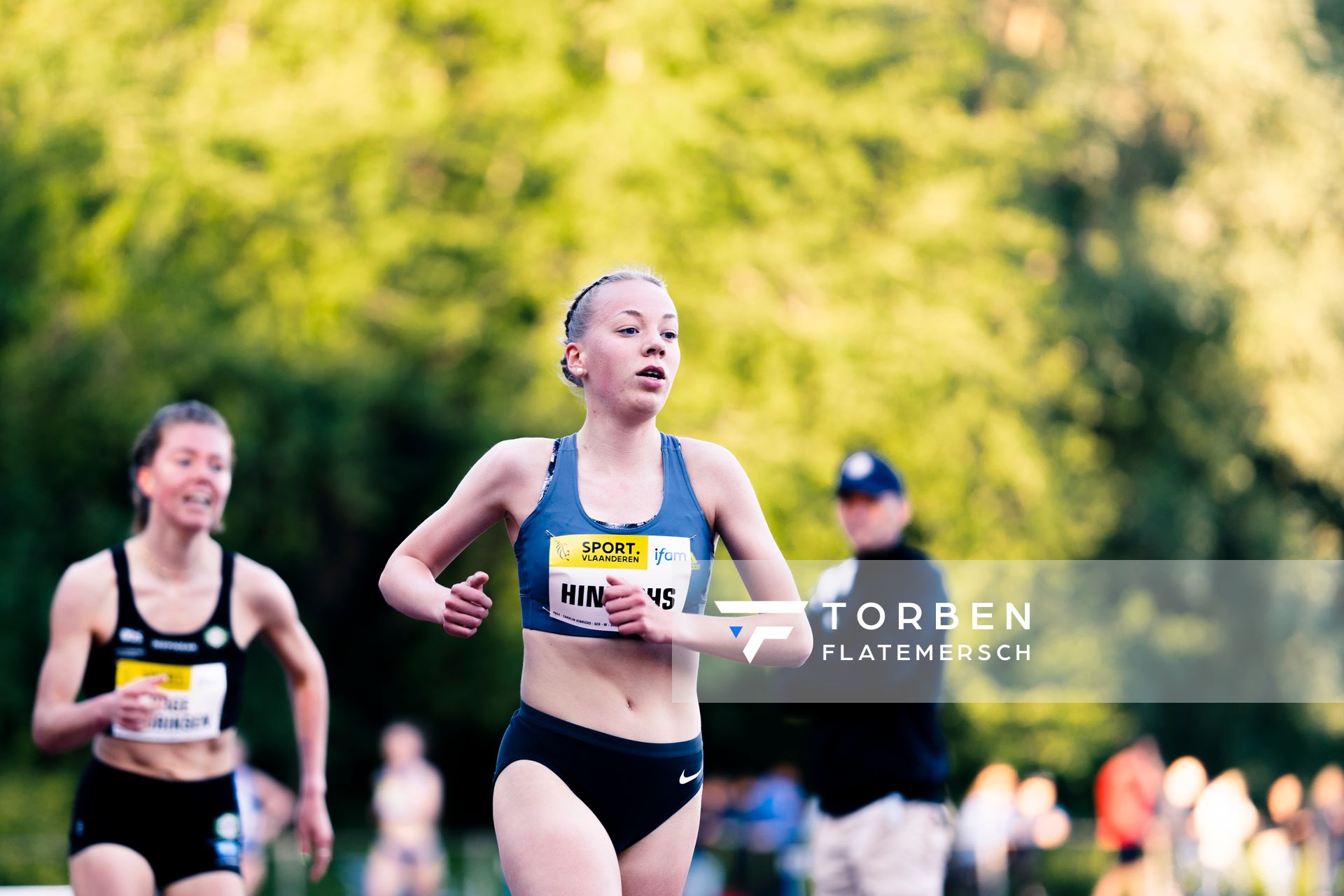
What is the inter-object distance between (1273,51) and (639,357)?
70.2 feet

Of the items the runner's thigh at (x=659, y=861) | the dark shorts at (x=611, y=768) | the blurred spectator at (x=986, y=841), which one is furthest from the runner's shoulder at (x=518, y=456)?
the blurred spectator at (x=986, y=841)

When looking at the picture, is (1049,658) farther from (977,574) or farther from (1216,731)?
(1216,731)

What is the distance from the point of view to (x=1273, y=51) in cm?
2325

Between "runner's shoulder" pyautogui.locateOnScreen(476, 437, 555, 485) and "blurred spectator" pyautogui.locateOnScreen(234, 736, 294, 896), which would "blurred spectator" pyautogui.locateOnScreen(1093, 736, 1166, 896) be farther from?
"runner's shoulder" pyautogui.locateOnScreen(476, 437, 555, 485)

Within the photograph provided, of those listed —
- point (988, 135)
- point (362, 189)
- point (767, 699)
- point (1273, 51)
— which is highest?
point (1273, 51)

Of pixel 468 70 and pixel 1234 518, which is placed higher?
pixel 468 70

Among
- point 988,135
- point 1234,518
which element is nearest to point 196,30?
point 988,135

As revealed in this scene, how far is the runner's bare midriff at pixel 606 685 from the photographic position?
13.7 feet

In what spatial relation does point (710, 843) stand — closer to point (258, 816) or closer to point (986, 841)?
point (986, 841)

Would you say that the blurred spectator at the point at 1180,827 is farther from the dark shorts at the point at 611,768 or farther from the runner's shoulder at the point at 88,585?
the dark shorts at the point at 611,768

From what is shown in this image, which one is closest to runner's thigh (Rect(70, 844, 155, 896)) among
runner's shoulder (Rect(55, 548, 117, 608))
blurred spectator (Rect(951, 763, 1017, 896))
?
runner's shoulder (Rect(55, 548, 117, 608))

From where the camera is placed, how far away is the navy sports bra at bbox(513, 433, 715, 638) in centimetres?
417

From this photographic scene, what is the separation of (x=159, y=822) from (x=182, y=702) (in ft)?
1.27

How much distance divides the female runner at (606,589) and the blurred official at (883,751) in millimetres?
2302
